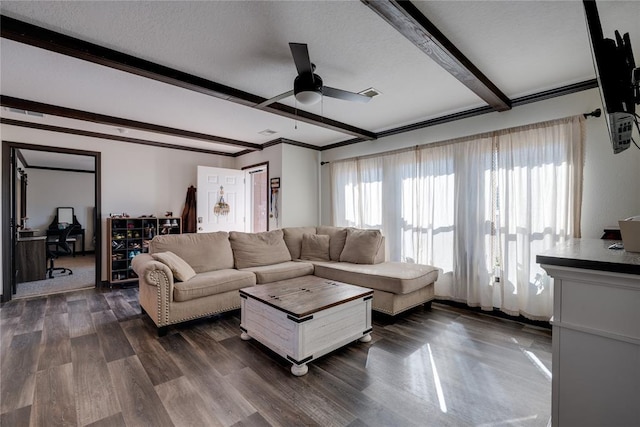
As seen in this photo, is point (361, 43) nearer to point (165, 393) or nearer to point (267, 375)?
point (267, 375)

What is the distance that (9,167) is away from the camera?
3832 mm

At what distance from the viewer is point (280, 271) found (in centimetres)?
373

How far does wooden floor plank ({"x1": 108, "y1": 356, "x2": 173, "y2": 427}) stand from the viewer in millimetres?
1642

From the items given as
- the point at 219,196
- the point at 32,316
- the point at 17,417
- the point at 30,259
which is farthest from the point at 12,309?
the point at 219,196

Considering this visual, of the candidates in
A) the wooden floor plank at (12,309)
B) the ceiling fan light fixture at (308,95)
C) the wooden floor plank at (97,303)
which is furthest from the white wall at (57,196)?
the ceiling fan light fixture at (308,95)

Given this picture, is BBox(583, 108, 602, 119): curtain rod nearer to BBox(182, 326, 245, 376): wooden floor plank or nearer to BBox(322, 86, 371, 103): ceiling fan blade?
BBox(322, 86, 371, 103): ceiling fan blade

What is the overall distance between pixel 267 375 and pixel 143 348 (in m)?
1.23

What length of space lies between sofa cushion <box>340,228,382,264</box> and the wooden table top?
3.38 feet

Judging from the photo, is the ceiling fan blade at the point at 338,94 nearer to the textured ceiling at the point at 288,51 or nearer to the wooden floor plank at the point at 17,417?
the textured ceiling at the point at 288,51

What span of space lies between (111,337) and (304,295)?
6.26 ft

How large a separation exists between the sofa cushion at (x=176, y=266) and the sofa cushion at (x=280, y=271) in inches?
30.7

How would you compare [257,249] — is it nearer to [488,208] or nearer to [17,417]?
[17,417]

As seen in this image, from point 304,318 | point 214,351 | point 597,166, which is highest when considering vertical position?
point 597,166

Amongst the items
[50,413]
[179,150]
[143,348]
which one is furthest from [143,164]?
[50,413]
